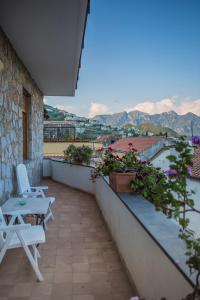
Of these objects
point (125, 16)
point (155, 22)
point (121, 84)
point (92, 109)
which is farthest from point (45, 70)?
point (92, 109)

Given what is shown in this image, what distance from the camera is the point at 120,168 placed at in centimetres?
339

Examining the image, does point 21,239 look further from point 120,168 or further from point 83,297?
point 120,168

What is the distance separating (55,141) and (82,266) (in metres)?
8.26

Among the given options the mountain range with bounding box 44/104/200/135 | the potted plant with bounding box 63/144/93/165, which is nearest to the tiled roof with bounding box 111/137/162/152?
the mountain range with bounding box 44/104/200/135

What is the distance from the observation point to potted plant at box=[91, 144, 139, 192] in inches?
127

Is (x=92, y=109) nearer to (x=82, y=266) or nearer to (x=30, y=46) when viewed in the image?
(x=30, y=46)

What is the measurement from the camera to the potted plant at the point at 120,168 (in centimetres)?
323

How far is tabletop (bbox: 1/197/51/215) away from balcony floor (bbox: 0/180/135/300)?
1.54 ft

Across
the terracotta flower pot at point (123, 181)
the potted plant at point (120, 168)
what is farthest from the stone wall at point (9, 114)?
the terracotta flower pot at point (123, 181)

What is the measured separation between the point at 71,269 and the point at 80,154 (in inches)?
177

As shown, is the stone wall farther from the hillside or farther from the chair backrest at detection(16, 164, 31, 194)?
the hillside

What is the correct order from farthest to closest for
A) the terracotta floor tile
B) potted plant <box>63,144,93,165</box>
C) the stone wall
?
potted plant <box>63,144,93,165</box> → the stone wall → the terracotta floor tile

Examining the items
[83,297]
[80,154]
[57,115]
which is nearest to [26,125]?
[80,154]

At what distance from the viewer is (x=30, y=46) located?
4.33 m
